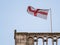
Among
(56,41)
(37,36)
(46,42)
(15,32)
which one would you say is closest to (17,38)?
(15,32)

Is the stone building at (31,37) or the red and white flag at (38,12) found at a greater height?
the red and white flag at (38,12)

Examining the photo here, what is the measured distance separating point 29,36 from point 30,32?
0.72 meters

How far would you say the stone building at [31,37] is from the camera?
990 inches

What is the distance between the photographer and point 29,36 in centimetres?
2555

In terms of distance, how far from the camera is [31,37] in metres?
25.6

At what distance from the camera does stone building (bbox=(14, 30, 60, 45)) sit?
82.5 feet

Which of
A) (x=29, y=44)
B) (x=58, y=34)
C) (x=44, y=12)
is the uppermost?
(x=44, y=12)

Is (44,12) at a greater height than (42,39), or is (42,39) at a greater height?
(44,12)

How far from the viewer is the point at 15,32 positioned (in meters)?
25.1

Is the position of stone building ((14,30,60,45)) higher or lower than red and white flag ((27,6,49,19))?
lower

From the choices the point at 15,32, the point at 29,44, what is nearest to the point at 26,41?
the point at 29,44

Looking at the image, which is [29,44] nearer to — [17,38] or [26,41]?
[26,41]

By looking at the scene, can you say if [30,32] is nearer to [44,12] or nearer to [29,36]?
[29,36]

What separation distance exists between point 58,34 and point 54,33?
72cm
